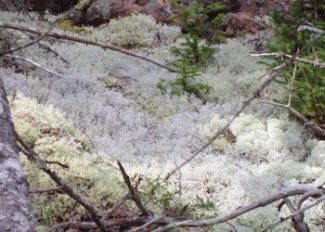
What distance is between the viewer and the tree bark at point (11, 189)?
4.58 feet

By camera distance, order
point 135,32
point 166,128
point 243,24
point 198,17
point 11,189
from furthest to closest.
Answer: point 243,24, point 135,32, point 198,17, point 166,128, point 11,189

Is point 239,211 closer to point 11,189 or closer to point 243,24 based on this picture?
point 11,189

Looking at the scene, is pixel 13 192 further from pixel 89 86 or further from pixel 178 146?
pixel 89 86

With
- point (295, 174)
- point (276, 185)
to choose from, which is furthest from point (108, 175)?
point (295, 174)

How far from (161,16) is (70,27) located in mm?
2491

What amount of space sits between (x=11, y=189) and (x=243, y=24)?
1204 cm

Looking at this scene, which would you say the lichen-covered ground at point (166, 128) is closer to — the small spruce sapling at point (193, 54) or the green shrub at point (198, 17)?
the small spruce sapling at point (193, 54)

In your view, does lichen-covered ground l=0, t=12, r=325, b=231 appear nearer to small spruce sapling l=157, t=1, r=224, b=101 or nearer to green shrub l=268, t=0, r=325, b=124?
small spruce sapling l=157, t=1, r=224, b=101

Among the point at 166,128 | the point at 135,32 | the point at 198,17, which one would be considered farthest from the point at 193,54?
the point at 166,128

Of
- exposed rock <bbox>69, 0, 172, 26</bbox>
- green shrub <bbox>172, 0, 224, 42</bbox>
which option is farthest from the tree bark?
exposed rock <bbox>69, 0, 172, 26</bbox>

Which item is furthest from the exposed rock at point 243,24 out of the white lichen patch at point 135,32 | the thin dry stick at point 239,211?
the thin dry stick at point 239,211

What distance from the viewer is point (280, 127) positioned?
7035 mm

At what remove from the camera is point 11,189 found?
154 cm

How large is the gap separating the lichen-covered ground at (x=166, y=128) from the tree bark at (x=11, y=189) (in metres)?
1.90
